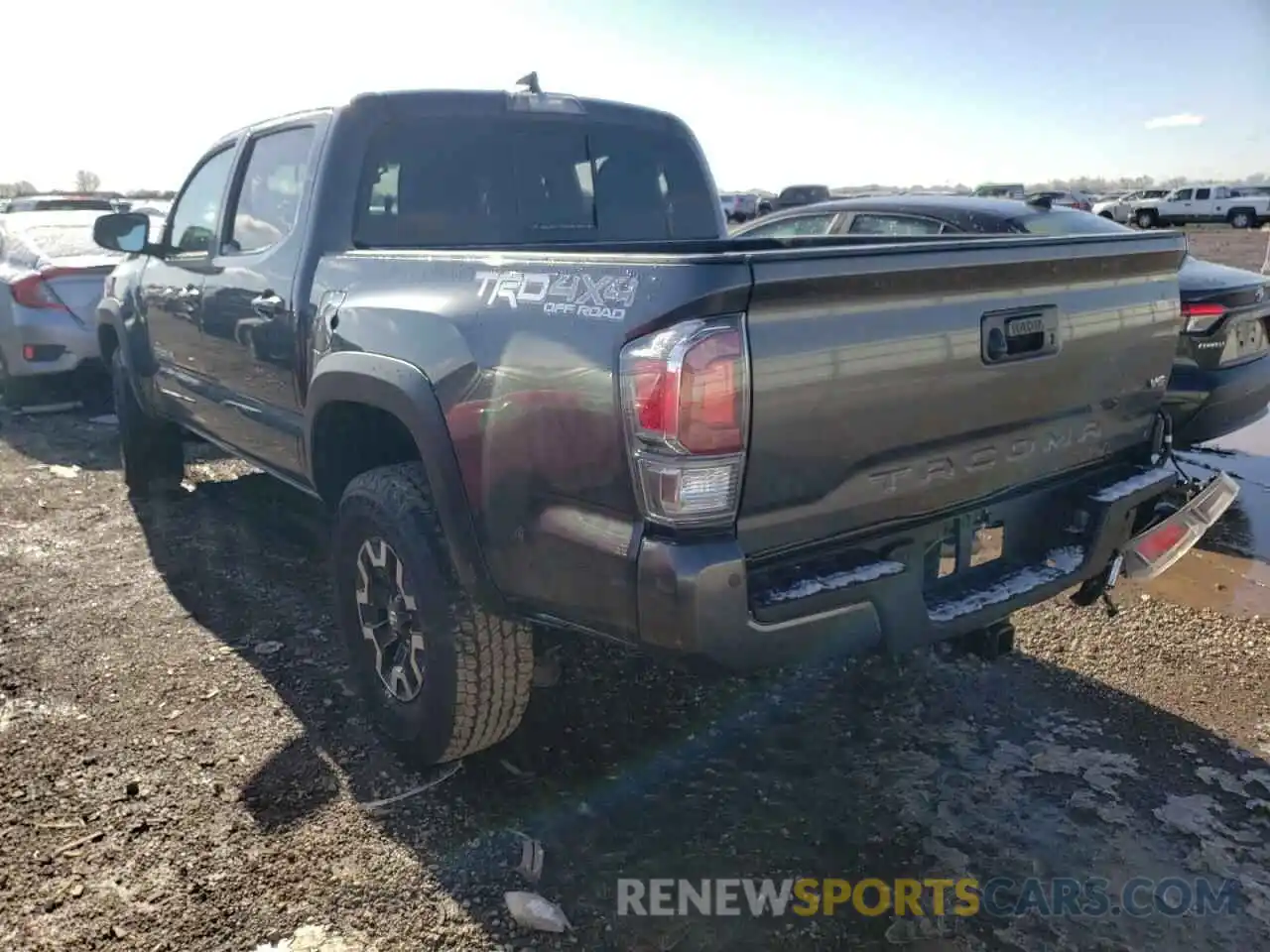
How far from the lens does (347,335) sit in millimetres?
3021

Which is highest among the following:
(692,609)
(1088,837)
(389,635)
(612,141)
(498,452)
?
(612,141)

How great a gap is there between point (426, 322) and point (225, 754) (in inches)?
62.3

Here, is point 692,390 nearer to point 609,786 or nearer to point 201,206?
point 609,786

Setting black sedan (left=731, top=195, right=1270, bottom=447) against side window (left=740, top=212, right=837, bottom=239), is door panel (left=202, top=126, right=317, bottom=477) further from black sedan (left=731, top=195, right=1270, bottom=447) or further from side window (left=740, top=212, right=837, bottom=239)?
side window (left=740, top=212, right=837, bottom=239)

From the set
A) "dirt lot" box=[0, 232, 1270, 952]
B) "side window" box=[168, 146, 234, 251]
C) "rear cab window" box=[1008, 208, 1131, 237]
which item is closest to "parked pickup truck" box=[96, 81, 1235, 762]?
"dirt lot" box=[0, 232, 1270, 952]

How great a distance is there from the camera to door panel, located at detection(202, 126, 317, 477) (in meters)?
3.52

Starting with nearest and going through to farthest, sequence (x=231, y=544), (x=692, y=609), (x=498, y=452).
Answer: (x=692, y=609) → (x=498, y=452) → (x=231, y=544)

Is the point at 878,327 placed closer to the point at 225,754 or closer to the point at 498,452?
the point at 498,452

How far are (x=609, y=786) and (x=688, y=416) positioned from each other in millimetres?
1445

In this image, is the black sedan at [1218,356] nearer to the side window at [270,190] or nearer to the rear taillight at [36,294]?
the side window at [270,190]

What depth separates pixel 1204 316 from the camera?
16.7ft

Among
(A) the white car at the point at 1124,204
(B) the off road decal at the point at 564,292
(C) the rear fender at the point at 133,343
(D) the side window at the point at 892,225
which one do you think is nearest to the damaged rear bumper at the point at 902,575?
(B) the off road decal at the point at 564,292

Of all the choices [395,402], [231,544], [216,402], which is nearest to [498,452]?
[395,402]

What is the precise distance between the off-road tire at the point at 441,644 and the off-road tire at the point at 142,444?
10.8ft
